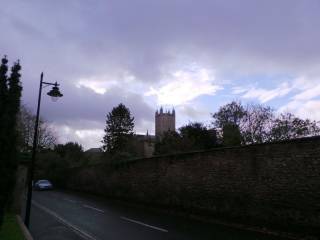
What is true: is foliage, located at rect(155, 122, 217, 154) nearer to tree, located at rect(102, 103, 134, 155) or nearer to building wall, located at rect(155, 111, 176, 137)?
tree, located at rect(102, 103, 134, 155)

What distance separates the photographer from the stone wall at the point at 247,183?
1280 centimetres

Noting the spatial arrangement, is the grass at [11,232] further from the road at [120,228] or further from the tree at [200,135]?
the tree at [200,135]

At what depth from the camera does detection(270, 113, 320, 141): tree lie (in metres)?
37.4

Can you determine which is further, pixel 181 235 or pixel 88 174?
pixel 88 174

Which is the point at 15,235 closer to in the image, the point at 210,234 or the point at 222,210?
the point at 210,234

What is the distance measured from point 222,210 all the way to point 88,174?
2313 cm

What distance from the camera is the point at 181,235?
12.9m

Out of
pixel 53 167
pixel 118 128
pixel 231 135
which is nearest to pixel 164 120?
pixel 118 128

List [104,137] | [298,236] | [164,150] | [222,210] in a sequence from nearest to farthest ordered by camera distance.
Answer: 1. [298,236]
2. [222,210]
3. [164,150]
4. [104,137]

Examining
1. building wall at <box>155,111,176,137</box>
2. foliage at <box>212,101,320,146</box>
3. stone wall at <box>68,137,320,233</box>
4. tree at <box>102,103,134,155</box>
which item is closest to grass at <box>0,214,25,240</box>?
stone wall at <box>68,137,320,233</box>

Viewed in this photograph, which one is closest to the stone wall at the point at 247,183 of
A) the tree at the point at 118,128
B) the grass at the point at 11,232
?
the grass at the point at 11,232

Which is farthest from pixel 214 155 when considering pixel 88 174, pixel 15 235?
pixel 88 174

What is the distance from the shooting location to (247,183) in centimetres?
1546

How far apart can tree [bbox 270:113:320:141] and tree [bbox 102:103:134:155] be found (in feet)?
139
